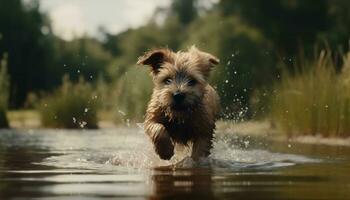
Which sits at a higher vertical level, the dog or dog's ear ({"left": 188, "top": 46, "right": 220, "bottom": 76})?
dog's ear ({"left": 188, "top": 46, "right": 220, "bottom": 76})

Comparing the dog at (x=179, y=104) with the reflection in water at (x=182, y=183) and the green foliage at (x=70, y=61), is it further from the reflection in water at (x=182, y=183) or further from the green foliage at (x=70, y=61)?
the green foliage at (x=70, y=61)

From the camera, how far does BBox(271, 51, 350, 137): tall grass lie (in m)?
17.5

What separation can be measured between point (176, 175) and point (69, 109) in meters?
19.1

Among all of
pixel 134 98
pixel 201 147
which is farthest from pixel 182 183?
pixel 134 98

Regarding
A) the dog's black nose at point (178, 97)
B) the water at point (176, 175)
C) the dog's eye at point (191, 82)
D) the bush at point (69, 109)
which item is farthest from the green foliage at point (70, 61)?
the dog's black nose at point (178, 97)

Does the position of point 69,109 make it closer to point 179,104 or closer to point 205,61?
point 205,61

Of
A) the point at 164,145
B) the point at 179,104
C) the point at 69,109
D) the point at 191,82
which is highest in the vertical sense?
the point at 69,109

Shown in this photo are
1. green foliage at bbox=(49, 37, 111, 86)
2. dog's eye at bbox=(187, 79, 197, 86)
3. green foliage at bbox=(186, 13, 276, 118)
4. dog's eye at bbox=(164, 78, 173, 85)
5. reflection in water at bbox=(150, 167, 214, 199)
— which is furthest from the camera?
green foliage at bbox=(49, 37, 111, 86)

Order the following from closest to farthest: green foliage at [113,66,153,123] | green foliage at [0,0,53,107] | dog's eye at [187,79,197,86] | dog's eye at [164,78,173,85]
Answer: dog's eye at [187,79,197,86] → dog's eye at [164,78,173,85] → green foliage at [113,66,153,123] → green foliage at [0,0,53,107]

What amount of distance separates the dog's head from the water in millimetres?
701

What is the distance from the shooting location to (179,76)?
11258mm

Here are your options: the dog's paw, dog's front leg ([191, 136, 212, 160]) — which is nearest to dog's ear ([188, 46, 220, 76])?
dog's front leg ([191, 136, 212, 160])

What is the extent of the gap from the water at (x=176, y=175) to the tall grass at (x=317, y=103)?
3.12 metres

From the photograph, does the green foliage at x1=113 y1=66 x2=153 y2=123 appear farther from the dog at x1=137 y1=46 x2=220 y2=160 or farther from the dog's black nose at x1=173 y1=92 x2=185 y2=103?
the dog's black nose at x1=173 y1=92 x2=185 y2=103
